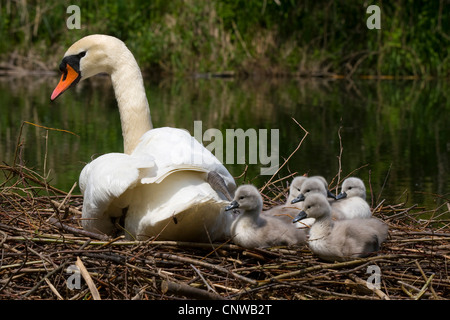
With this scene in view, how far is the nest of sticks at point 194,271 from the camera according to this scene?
148 inches

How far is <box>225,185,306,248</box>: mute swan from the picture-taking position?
4.22 meters

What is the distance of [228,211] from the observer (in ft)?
14.5

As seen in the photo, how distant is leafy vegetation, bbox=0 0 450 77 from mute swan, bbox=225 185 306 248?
15216mm

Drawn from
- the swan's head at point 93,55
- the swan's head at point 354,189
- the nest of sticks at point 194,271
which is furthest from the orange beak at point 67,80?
the swan's head at point 354,189

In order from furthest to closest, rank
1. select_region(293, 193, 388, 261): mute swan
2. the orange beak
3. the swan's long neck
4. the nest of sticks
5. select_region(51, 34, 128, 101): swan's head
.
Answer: the orange beak → select_region(51, 34, 128, 101): swan's head → the swan's long neck → select_region(293, 193, 388, 261): mute swan → the nest of sticks

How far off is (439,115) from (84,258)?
10701 mm

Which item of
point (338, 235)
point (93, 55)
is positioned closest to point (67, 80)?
point (93, 55)

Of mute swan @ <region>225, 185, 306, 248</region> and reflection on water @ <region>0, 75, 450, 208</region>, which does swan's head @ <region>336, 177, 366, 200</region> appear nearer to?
reflection on water @ <region>0, 75, 450, 208</region>

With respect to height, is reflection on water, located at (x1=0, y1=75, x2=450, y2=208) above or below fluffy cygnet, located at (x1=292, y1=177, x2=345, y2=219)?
below

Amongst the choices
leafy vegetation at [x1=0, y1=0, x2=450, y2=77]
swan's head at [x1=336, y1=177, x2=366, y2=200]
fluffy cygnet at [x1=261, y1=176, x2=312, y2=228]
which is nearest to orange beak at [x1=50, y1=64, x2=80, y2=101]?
fluffy cygnet at [x1=261, y1=176, x2=312, y2=228]

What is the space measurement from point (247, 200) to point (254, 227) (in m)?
0.15

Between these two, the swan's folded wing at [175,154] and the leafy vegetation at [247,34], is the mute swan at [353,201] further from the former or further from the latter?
the leafy vegetation at [247,34]

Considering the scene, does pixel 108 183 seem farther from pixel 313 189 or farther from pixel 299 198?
pixel 313 189
